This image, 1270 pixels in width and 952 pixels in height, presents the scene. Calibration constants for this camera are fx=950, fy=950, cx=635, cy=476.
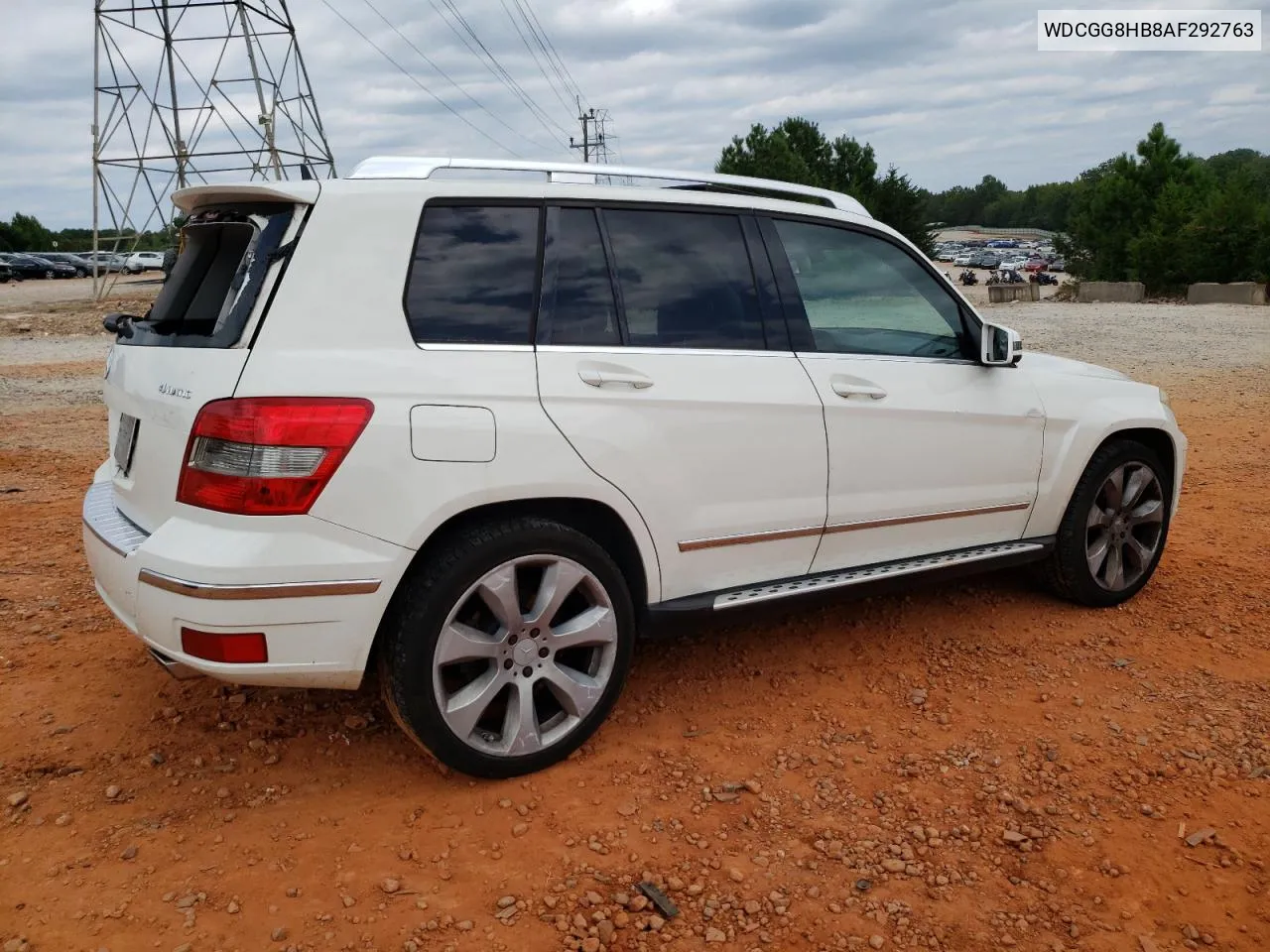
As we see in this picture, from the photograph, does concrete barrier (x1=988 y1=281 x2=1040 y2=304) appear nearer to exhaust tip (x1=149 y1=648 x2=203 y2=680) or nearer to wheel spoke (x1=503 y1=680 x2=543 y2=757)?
wheel spoke (x1=503 y1=680 x2=543 y2=757)

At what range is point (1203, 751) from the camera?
128 inches

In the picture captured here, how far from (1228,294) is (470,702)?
30744mm

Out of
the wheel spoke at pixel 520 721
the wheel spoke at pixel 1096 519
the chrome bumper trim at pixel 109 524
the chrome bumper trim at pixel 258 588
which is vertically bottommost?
the wheel spoke at pixel 520 721

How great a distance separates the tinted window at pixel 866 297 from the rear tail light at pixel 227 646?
2.21 meters

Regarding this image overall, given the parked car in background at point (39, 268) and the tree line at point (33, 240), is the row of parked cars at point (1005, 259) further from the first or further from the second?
the tree line at point (33, 240)

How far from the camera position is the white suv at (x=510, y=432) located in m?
2.64

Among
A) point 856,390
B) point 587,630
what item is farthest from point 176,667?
point 856,390

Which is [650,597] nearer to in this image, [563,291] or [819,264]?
[563,291]

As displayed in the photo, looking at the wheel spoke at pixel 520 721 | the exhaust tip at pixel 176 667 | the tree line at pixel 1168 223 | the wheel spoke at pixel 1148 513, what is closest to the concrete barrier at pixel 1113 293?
the tree line at pixel 1168 223

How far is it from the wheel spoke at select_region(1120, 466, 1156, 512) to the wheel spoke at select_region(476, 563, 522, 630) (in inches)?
122

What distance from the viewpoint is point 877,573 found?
3.72 meters

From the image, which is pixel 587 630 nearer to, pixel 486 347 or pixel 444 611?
pixel 444 611

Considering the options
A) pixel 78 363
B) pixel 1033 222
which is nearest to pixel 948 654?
pixel 78 363

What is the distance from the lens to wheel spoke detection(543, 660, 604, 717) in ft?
10.0
